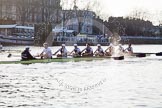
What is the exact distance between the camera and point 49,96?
79.9 ft

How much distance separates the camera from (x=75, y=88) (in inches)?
1099

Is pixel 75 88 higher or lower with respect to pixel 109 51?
lower

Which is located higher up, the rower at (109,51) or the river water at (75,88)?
the rower at (109,51)

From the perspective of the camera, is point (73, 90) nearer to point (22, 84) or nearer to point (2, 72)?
point (22, 84)

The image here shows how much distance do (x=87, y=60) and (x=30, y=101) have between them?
26.5 m

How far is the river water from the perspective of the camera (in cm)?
2255

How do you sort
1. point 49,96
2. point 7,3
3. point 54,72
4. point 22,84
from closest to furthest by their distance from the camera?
point 49,96 < point 22,84 < point 54,72 < point 7,3

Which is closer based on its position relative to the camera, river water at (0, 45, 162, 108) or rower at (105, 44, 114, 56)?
river water at (0, 45, 162, 108)

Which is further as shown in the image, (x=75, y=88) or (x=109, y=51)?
(x=109, y=51)

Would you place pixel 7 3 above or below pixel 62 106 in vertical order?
above

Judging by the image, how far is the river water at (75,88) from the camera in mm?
22547

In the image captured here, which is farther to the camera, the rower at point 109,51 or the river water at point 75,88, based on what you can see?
the rower at point 109,51

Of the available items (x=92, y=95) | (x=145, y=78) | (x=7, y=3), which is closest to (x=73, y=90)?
(x=92, y=95)

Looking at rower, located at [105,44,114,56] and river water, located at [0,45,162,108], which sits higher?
rower, located at [105,44,114,56]
